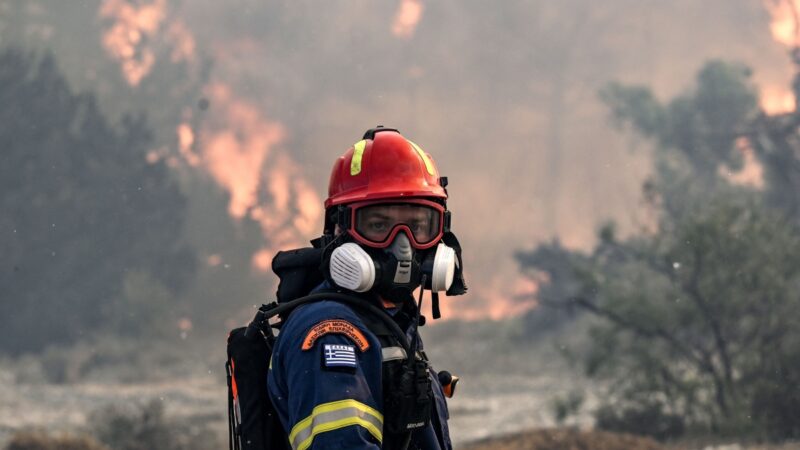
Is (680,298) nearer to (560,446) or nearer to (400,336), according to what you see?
(560,446)

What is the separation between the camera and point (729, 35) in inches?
1833

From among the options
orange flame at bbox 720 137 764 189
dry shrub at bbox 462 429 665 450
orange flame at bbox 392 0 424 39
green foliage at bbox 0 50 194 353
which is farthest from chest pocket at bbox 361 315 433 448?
orange flame at bbox 392 0 424 39

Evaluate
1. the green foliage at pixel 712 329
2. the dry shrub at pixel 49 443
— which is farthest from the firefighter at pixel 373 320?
the green foliage at pixel 712 329

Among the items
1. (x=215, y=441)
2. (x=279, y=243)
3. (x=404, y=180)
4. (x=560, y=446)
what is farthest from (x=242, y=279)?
(x=404, y=180)

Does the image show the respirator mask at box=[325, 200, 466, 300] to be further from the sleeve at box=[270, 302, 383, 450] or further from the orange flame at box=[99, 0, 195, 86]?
the orange flame at box=[99, 0, 195, 86]

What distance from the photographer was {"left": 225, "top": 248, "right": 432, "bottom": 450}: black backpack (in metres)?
2.55

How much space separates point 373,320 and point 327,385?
29cm

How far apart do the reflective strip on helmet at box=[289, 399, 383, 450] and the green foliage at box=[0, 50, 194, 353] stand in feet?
131

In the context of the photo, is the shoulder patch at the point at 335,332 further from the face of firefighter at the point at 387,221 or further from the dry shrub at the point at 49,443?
the dry shrub at the point at 49,443

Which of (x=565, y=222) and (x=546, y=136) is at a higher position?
(x=546, y=136)

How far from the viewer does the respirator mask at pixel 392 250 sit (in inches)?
105

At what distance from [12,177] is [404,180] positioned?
40.2m

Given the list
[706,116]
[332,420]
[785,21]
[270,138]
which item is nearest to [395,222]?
[332,420]

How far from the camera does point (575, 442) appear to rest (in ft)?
42.8
